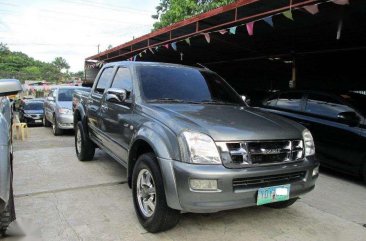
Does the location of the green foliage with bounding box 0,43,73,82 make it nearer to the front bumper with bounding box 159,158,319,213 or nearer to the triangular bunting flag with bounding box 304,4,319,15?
the triangular bunting flag with bounding box 304,4,319,15

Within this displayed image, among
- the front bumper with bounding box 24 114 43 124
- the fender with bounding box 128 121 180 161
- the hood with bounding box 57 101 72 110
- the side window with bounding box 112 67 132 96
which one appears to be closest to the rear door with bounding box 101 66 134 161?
the side window with bounding box 112 67 132 96

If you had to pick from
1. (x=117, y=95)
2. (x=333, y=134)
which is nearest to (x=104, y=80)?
(x=117, y=95)

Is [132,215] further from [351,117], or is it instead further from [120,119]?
[351,117]

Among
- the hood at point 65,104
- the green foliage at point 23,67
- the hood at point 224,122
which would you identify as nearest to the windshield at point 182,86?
the hood at point 224,122

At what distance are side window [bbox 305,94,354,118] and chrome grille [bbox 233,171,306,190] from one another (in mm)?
3048

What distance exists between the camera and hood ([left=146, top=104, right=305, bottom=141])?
3.51 m

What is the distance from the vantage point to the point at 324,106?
6.79m

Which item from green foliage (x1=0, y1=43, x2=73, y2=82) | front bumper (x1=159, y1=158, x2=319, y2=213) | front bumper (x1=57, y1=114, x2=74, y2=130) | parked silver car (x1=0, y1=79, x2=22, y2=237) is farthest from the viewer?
green foliage (x1=0, y1=43, x2=73, y2=82)

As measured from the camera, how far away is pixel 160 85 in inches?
185

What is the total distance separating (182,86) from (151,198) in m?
1.61

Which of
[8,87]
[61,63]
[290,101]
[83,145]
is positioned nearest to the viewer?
[8,87]

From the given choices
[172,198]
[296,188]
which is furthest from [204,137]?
[296,188]

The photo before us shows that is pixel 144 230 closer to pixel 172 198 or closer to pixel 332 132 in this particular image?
pixel 172 198

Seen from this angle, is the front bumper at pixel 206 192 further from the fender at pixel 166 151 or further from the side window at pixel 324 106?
the side window at pixel 324 106
